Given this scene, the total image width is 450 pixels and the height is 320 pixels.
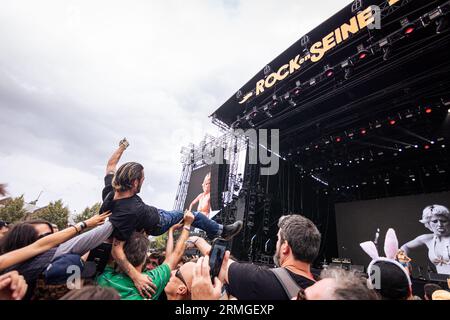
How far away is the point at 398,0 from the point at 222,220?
8.28 meters

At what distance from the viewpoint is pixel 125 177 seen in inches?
71.8

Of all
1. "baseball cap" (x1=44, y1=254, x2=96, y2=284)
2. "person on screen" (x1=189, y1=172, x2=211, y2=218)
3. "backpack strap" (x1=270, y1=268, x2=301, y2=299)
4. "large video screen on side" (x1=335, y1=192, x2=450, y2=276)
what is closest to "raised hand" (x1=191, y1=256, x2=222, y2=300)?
"backpack strap" (x1=270, y1=268, x2=301, y2=299)

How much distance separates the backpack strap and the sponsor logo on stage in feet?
19.4

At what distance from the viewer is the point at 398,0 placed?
469cm

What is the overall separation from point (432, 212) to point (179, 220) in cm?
1020

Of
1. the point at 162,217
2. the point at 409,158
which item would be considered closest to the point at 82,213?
the point at 162,217

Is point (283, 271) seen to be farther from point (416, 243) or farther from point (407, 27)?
point (416, 243)

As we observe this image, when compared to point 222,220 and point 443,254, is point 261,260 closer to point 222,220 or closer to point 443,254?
point 222,220

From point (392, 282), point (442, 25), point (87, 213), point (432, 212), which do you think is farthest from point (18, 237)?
point (87, 213)

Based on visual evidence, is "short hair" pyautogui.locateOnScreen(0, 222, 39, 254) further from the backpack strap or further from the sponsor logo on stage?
the sponsor logo on stage

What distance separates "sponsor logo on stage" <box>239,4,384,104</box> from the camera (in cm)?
503

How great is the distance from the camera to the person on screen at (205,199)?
9.57m

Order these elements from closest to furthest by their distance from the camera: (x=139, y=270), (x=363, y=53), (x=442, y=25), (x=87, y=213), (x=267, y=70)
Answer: (x=139, y=270) < (x=442, y=25) < (x=363, y=53) < (x=267, y=70) < (x=87, y=213)

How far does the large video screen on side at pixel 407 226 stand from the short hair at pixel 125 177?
9.81 m
